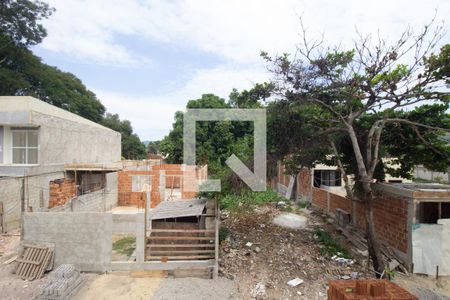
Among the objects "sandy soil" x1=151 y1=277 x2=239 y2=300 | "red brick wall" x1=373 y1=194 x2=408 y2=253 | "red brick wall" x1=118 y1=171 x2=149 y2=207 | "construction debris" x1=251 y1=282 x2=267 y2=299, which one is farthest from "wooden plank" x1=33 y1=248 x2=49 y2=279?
"red brick wall" x1=118 y1=171 x2=149 y2=207

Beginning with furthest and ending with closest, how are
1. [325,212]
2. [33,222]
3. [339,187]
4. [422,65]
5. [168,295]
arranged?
[339,187], [325,212], [33,222], [422,65], [168,295]

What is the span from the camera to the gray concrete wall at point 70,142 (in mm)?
13297

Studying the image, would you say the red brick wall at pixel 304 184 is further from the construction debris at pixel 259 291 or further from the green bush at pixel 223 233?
the construction debris at pixel 259 291

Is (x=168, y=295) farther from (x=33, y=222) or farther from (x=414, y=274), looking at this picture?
(x=414, y=274)

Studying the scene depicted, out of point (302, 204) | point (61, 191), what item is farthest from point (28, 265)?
point (302, 204)

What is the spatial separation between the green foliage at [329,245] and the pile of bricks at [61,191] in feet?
34.9

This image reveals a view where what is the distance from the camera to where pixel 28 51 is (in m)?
27.3

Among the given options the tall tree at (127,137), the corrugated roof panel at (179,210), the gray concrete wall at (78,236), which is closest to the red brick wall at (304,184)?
the corrugated roof panel at (179,210)

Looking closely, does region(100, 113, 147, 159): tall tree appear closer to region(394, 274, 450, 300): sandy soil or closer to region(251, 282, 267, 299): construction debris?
region(251, 282, 267, 299): construction debris

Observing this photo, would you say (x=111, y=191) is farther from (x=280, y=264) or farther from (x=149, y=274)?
(x=280, y=264)

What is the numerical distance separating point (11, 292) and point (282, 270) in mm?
6299

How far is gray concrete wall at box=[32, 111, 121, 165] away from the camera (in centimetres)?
1330

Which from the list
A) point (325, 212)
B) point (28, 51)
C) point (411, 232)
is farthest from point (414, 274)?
point (28, 51)

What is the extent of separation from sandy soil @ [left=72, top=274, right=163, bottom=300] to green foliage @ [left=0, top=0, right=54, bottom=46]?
24.1 meters
